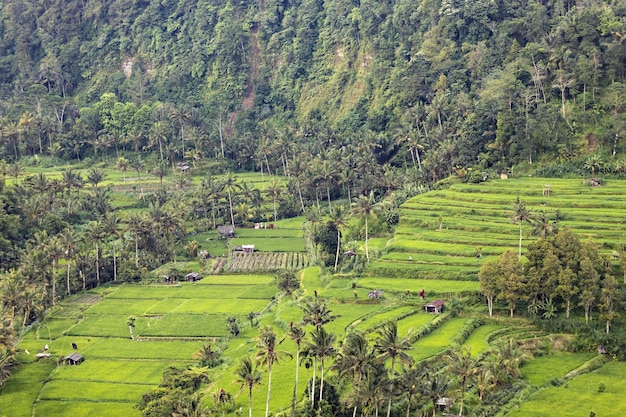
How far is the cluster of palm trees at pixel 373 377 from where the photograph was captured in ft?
139

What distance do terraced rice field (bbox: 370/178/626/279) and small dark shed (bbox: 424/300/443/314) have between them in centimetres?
535

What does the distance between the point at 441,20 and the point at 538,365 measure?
249ft

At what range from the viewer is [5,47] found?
155m

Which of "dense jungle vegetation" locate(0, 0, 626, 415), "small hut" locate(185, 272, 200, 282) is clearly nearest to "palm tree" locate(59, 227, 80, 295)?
"dense jungle vegetation" locate(0, 0, 626, 415)

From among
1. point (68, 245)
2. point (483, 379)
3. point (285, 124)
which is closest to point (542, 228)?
point (483, 379)

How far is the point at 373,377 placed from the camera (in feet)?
138

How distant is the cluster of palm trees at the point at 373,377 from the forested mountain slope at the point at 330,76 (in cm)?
4608

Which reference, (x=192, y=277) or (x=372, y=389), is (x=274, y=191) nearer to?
(x=192, y=277)

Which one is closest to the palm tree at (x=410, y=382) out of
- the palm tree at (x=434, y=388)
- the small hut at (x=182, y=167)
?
the palm tree at (x=434, y=388)

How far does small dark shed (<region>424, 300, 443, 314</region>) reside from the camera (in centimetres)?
5978

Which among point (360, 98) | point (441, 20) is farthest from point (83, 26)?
point (441, 20)

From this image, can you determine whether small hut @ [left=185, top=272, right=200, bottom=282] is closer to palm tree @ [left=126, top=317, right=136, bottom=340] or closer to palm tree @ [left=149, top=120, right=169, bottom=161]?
palm tree @ [left=126, top=317, right=136, bottom=340]

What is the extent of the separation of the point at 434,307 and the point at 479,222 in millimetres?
17704

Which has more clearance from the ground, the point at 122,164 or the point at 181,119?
the point at 181,119
